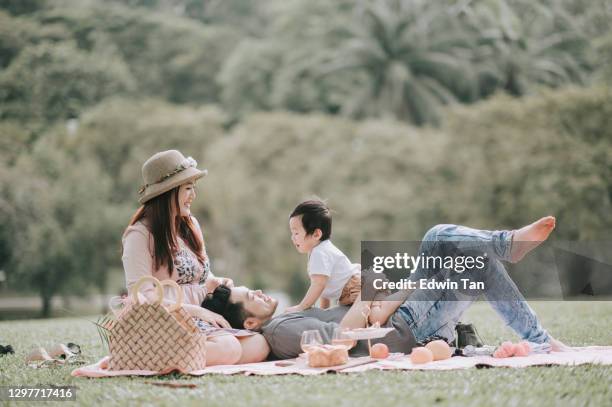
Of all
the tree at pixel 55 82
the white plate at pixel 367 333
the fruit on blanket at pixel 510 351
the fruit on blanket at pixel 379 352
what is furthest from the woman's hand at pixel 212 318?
the tree at pixel 55 82

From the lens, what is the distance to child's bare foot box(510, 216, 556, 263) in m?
3.62

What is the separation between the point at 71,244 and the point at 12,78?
4.09 m

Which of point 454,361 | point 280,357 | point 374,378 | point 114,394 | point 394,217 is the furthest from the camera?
point 394,217

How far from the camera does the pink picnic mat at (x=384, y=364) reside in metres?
3.52

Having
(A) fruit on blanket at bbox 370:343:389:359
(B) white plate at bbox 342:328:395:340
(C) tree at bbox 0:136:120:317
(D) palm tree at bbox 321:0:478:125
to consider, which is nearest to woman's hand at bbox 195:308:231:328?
(B) white plate at bbox 342:328:395:340

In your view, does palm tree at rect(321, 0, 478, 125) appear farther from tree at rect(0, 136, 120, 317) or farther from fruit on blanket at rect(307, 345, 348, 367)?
fruit on blanket at rect(307, 345, 348, 367)

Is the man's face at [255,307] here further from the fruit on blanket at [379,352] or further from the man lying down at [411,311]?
the fruit on blanket at [379,352]

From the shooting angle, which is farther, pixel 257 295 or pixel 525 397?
pixel 257 295

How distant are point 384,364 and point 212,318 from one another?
2.85ft

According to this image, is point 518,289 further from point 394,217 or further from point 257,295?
point 394,217

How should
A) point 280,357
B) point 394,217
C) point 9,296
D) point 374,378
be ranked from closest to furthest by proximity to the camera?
1. point 374,378
2. point 280,357
3. point 9,296
4. point 394,217

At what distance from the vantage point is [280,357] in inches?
159

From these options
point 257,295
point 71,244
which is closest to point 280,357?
point 257,295

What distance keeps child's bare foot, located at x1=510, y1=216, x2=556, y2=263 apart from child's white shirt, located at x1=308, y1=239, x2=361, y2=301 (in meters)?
0.85
